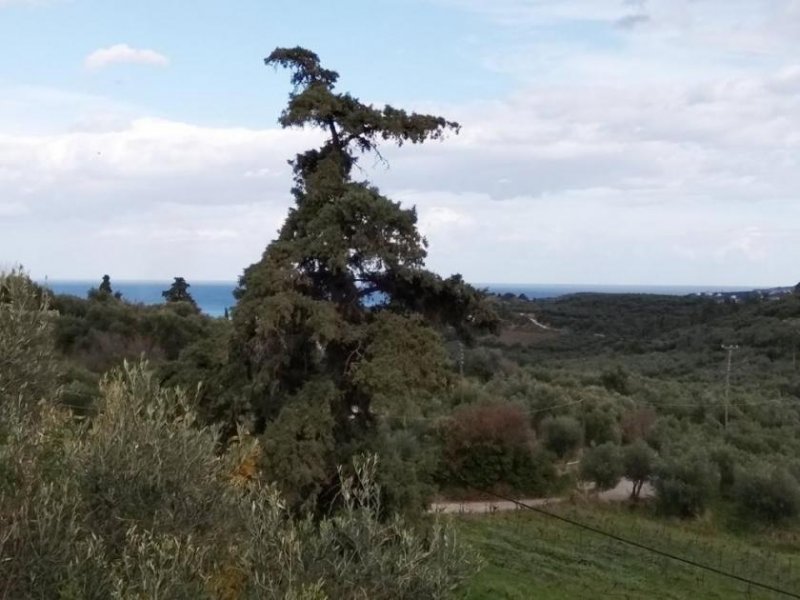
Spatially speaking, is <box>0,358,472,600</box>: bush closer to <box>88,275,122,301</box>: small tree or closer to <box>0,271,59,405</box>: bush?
<box>0,271,59,405</box>: bush

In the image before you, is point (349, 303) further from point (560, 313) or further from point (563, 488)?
point (560, 313)

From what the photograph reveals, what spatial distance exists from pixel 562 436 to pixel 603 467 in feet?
13.9

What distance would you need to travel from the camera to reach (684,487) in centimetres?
3234

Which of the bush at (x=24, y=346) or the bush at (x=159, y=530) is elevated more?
the bush at (x=24, y=346)

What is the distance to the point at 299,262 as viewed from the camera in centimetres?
1475

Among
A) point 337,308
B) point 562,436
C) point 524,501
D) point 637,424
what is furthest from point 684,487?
point 337,308

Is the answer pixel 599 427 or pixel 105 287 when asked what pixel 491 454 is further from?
pixel 105 287

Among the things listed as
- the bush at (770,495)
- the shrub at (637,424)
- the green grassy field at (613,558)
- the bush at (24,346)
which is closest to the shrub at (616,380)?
the shrub at (637,424)

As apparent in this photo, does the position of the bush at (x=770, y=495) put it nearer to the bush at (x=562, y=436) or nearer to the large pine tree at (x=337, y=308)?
the bush at (x=562, y=436)

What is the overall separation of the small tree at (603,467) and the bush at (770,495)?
4337mm

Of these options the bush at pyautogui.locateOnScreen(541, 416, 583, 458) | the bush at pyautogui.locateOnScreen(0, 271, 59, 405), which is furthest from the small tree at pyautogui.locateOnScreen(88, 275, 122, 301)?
the bush at pyautogui.locateOnScreen(0, 271, 59, 405)

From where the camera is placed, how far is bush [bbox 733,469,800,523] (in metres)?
31.4

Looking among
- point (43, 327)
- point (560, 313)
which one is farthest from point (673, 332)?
point (43, 327)

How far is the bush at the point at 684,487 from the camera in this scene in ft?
106
